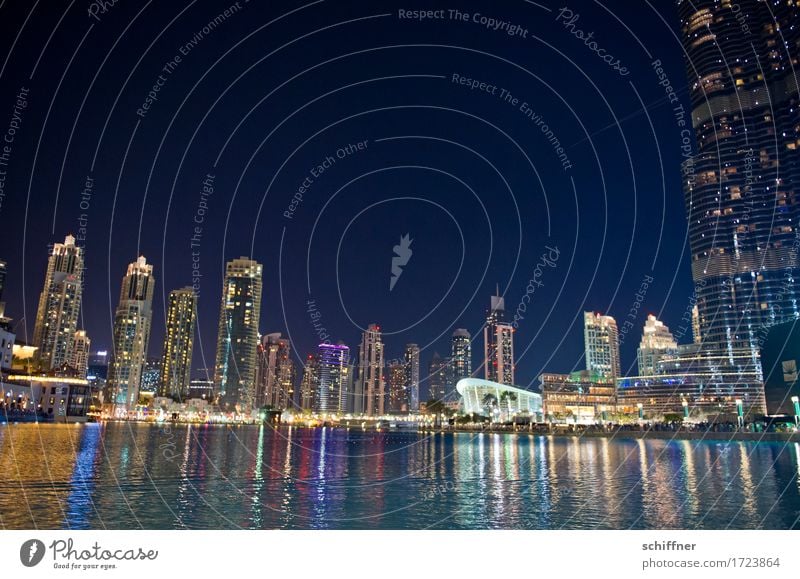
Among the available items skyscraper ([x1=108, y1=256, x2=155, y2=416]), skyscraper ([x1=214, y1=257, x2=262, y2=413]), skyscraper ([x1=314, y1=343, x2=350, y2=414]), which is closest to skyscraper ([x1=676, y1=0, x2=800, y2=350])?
skyscraper ([x1=314, y1=343, x2=350, y2=414])

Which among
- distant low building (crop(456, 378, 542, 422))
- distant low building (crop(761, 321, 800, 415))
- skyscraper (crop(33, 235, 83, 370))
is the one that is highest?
skyscraper (crop(33, 235, 83, 370))

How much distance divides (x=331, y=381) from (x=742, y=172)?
4418 inches

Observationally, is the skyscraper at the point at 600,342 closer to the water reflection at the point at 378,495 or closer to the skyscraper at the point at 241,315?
the skyscraper at the point at 241,315

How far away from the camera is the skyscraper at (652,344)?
154625 mm

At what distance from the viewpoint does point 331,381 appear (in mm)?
157250

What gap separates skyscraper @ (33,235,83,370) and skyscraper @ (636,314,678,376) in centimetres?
15060

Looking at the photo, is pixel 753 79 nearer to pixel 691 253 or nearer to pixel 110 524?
pixel 691 253

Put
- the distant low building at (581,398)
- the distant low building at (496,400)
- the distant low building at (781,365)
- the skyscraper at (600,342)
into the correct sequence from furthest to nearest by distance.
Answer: the skyscraper at (600,342) → the distant low building at (581,398) → the distant low building at (496,400) → the distant low building at (781,365)

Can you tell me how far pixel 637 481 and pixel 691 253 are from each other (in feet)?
366

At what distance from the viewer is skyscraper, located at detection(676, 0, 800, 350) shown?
3888 inches

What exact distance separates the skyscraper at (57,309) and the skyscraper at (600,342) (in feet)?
469

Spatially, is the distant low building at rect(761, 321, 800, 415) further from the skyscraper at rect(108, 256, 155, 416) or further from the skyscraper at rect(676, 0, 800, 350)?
the skyscraper at rect(108, 256, 155, 416)

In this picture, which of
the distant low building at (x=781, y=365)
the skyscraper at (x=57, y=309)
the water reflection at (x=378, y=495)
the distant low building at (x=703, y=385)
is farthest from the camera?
the skyscraper at (x=57, y=309)

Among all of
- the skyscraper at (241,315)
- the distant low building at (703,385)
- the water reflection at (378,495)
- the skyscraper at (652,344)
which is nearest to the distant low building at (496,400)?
the distant low building at (703,385)
